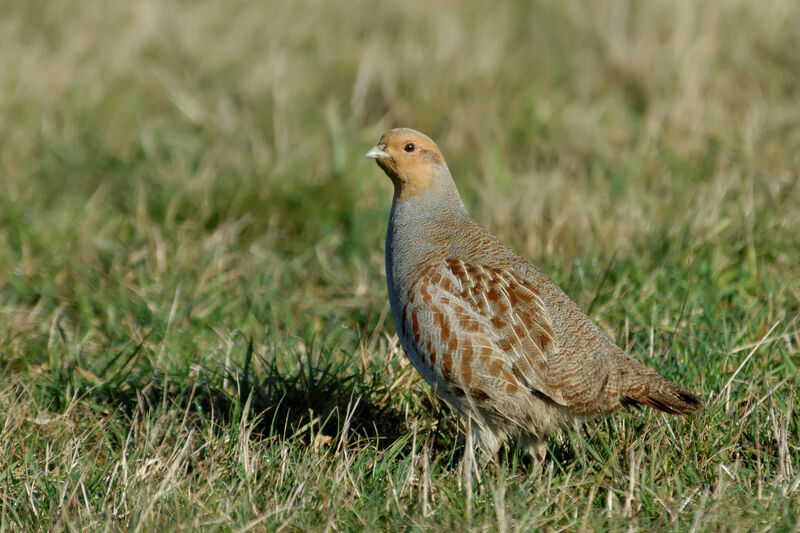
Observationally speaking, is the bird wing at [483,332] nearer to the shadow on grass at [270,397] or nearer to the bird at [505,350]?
the bird at [505,350]

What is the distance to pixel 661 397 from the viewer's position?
10.1ft

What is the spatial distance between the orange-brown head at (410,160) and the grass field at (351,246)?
68 centimetres

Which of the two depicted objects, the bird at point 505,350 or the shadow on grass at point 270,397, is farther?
the shadow on grass at point 270,397

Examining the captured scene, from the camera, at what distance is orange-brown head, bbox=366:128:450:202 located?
12.1 ft

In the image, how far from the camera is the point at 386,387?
3.73 metres

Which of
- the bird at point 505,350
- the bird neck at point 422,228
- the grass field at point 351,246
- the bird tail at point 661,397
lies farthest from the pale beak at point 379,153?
the bird tail at point 661,397

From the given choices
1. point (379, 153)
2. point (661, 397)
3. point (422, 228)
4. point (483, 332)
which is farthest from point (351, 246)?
point (661, 397)

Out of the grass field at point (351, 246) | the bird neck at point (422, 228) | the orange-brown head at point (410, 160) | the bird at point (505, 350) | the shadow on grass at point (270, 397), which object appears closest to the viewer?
the grass field at point (351, 246)

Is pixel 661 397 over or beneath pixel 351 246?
over

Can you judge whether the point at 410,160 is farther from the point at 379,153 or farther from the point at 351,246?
the point at 351,246

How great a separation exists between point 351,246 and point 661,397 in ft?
8.04

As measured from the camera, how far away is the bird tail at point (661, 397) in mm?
3045

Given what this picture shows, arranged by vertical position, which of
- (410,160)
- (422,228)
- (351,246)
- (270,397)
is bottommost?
(270,397)

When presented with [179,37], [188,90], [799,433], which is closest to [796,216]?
[799,433]
